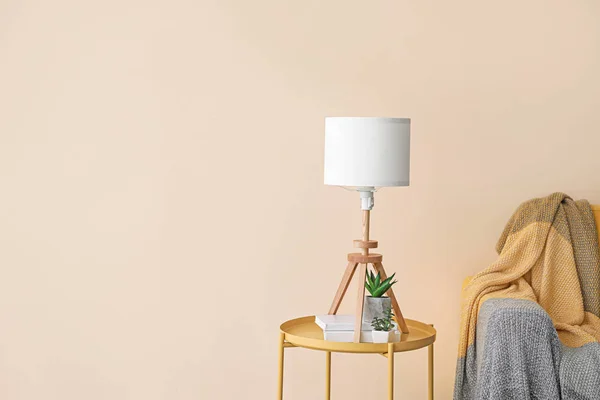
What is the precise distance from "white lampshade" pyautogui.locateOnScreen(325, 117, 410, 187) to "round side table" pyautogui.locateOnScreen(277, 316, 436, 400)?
506mm

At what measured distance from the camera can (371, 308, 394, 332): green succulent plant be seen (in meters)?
2.62

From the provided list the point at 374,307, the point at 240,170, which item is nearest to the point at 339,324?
the point at 374,307

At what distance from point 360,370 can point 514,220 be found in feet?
2.93

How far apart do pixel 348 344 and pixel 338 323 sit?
0.11m

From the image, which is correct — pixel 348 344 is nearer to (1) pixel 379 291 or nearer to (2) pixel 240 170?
(1) pixel 379 291

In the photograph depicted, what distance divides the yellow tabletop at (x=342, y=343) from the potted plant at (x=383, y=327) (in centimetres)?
3

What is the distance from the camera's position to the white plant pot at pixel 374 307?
2.63m

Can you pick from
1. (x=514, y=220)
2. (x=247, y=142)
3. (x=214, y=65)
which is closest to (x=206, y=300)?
(x=247, y=142)

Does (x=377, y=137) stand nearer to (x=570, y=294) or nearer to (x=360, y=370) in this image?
(x=570, y=294)

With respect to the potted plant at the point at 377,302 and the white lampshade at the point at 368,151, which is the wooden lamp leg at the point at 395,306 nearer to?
the potted plant at the point at 377,302

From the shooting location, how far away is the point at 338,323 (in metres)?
2.66

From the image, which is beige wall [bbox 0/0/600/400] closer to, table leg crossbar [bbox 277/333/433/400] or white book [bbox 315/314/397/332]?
table leg crossbar [bbox 277/333/433/400]

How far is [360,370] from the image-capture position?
11.1 ft

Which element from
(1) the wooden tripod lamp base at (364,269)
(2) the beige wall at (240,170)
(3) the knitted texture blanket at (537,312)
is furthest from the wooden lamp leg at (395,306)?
(2) the beige wall at (240,170)
